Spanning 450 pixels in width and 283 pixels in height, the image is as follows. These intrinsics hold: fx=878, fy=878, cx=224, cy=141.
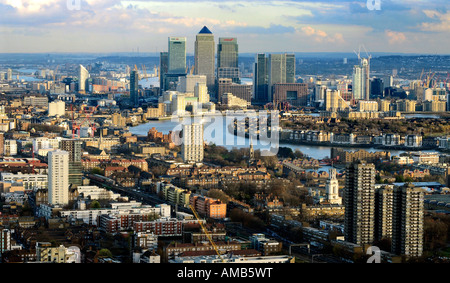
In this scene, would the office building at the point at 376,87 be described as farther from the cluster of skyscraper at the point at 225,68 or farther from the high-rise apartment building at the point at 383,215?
the high-rise apartment building at the point at 383,215

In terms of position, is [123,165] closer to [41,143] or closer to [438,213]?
[41,143]

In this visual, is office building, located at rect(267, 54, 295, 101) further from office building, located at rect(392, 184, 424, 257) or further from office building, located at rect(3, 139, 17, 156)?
office building, located at rect(392, 184, 424, 257)

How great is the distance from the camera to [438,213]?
6.30 m

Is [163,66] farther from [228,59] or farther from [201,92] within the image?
[201,92]

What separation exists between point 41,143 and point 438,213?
6695mm

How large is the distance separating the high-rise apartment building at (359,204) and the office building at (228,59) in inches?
806

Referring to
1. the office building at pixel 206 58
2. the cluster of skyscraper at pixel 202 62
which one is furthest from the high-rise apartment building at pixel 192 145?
the cluster of skyscraper at pixel 202 62

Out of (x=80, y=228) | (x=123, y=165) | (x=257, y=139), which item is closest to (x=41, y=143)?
(x=123, y=165)

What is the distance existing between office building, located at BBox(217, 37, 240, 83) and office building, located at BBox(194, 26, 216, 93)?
0.76 feet

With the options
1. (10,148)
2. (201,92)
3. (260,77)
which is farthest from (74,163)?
(260,77)

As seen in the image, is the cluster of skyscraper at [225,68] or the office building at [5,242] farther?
the cluster of skyscraper at [225,68]

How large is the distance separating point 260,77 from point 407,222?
71.6ft

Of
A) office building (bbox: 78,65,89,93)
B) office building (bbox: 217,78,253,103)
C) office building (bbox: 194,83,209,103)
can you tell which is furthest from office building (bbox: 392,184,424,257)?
Result: office building (bbox: 78,65,89,93)

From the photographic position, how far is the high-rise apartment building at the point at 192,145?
1066 cm
